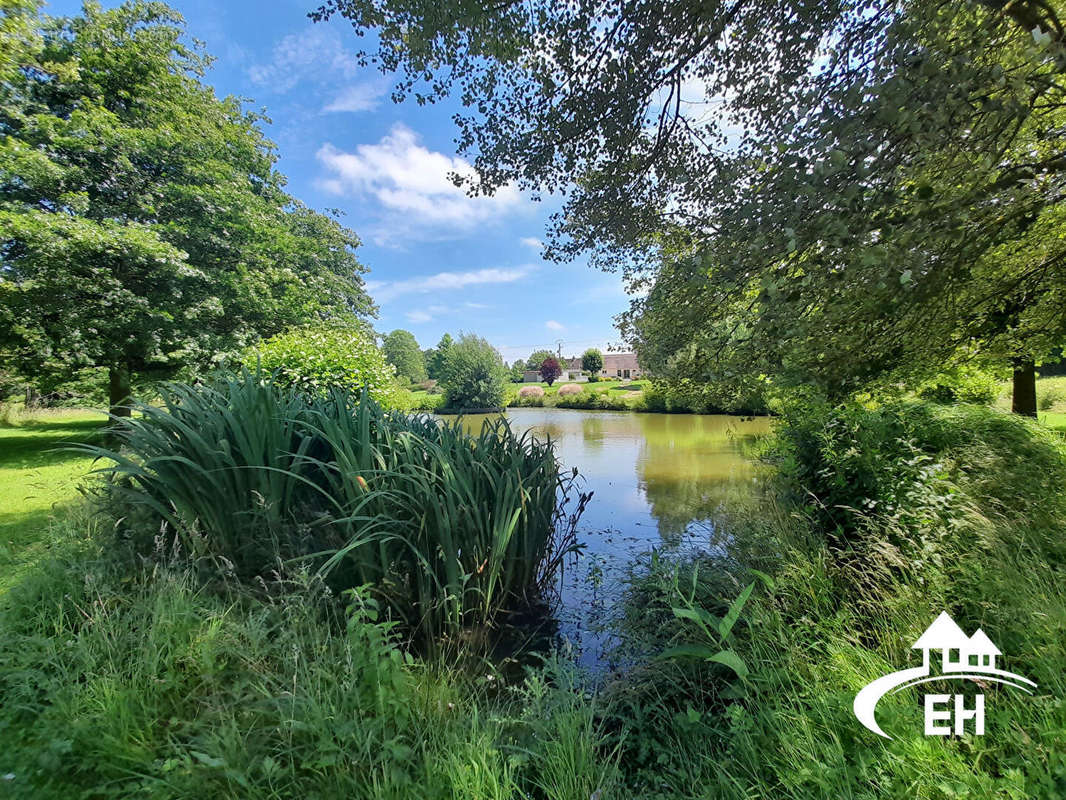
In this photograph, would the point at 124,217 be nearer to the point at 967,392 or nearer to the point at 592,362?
the point at 967,392

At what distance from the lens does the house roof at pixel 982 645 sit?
159 cm

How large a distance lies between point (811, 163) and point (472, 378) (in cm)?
2484

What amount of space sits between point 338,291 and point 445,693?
49.2ft

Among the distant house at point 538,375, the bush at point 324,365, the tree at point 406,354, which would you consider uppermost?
the tree at point 406,354

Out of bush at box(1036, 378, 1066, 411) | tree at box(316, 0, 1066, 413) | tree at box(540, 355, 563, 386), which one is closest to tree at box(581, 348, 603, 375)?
tree at box(540, 355, 563, 386)

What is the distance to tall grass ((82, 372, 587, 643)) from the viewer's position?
2336 mm

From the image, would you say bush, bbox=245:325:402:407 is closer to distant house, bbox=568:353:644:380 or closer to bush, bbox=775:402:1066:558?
bush, bbox=775:402:1066:558

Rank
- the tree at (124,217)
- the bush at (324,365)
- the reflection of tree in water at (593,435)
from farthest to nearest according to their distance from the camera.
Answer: the reflection of tree in water at (593,435) < the tree at (124,217) < the bush at (324,365)

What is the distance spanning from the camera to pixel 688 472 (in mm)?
8219

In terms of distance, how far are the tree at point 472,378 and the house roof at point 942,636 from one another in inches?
971

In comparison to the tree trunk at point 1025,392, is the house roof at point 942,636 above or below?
below

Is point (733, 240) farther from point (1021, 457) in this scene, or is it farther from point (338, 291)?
point (338, 291)

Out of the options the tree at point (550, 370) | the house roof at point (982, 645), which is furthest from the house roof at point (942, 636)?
the tree at point (550, 370)

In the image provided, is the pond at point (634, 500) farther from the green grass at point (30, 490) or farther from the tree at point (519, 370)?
the tree at point (519, 370)
